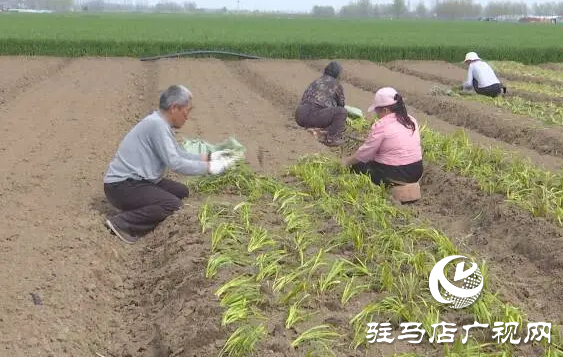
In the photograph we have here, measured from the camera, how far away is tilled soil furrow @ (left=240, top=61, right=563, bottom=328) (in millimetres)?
5156

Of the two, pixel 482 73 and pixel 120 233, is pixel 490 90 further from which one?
pixel 120 233

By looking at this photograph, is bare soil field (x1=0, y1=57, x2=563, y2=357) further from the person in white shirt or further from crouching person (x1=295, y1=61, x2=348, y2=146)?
the person in white shirt

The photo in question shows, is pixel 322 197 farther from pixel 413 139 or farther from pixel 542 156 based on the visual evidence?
pixel 542 156

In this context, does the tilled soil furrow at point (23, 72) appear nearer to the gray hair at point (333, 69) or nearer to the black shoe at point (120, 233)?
the gray hair at point (333, 69)

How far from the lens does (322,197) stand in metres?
6.68

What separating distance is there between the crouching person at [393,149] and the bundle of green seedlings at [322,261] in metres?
0.38

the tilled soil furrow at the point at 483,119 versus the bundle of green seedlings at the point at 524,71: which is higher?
the tilled soil furrow at the point at 483,119

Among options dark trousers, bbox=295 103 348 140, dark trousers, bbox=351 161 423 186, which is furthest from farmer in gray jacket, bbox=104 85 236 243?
dark trousers, bbox=295 103 348 140

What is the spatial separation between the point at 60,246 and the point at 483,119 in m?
8.15

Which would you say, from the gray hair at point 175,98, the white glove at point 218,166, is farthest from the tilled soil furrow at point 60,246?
the gray hair at point 175,98

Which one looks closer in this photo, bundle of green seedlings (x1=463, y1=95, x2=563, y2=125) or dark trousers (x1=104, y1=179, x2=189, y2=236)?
dark trousers (x1=104, y1=179, x2=189, y2=236)

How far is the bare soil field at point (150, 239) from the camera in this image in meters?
4.32

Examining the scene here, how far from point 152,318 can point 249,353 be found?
52.6 inches

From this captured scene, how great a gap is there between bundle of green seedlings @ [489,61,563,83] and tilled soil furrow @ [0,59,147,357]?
1365cm
